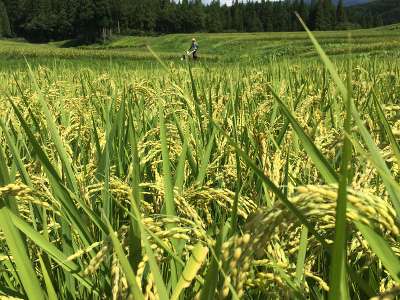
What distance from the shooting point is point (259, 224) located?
49 cm

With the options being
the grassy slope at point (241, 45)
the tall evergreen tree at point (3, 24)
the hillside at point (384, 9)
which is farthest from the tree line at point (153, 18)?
the hillside at point (384, 9)

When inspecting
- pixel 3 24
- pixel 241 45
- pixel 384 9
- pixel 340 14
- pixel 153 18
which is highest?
pixel 384 9

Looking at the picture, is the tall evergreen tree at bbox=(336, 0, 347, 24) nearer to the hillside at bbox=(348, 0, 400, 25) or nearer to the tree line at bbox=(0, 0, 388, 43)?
the tree line at bbox=(0, 0, 388, 43)

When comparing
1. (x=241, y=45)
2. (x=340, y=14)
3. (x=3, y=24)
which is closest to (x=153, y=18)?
(x=3, y=24)

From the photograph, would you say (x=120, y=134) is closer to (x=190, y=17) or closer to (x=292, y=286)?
(x=292, y=286)

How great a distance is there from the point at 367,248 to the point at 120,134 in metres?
1.24

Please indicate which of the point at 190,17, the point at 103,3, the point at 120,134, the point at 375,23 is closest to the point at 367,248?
the point at 120,134

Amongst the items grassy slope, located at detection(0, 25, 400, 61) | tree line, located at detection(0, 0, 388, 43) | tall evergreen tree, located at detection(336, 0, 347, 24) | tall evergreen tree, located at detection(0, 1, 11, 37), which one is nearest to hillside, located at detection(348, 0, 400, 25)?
tree line, located at detection(0, 0, 388, 43)

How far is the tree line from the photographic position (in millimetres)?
75125

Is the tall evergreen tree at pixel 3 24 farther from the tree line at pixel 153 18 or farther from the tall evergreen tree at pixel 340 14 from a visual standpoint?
the tall evergreen tree at pixel 340 14

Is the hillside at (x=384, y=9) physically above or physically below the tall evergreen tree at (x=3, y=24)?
above

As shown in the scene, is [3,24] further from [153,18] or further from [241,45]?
[241,45]

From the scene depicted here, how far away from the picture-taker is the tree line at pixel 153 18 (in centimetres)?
7512

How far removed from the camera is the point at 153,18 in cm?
8119
